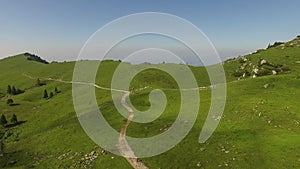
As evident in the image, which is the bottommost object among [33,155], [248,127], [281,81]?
[33,155]

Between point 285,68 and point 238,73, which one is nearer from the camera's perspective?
point 285,68

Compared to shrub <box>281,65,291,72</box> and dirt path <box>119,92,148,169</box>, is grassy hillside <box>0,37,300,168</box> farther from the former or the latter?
dirt path <box>119,92,148,169</box>

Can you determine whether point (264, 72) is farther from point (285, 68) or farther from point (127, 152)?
point (127, 152)

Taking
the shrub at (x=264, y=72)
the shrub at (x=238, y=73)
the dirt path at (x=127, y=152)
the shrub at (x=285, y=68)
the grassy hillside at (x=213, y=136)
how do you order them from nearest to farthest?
the grassy hillside at (x=213, y=136)
the dirt path at (x=127, y=152)
the shrub at (x=264, y=72)
the shrub at (x=285, y=68)
the shrub at (x=238, y=73)

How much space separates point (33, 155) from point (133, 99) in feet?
109

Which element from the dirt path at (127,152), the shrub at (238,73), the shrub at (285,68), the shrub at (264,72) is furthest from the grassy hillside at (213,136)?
the shrub at (238,73)

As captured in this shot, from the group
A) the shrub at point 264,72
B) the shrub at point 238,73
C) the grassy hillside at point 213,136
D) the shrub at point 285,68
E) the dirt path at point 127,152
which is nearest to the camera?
the grassy hillside at point 213,136

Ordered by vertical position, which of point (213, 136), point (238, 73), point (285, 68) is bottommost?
point (213, 136)

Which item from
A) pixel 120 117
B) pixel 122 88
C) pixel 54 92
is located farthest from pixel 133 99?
pixel 54 92

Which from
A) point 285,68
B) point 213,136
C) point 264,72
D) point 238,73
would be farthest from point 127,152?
point 238,73

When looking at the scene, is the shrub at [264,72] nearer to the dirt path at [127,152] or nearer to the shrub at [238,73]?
the shrub at [238,73]

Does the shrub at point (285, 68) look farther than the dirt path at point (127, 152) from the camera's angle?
Yes

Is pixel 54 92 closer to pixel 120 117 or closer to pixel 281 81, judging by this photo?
pixel 120 117

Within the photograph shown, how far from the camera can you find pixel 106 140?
180 ft
